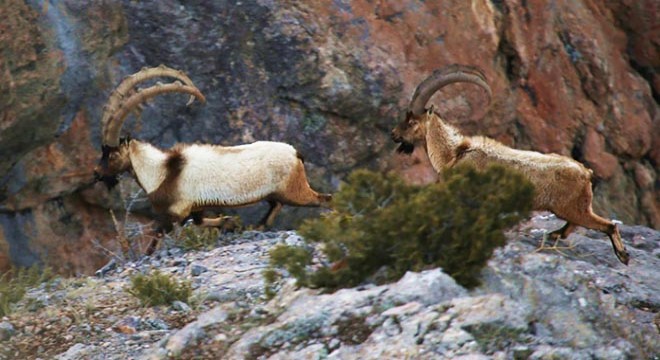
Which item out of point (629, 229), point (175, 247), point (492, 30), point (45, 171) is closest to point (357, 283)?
point (175, 247)

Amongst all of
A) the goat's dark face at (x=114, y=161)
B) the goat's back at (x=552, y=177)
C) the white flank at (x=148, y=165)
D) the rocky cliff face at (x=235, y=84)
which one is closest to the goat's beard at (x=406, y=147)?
the goat's back at (x=552, y=177)

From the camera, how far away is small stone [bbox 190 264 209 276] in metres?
9.43

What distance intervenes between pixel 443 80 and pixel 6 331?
13.1 feet

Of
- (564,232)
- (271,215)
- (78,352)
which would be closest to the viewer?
(78,352)

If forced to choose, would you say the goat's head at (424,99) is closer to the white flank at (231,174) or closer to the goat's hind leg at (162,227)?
the white flank at (231,174)

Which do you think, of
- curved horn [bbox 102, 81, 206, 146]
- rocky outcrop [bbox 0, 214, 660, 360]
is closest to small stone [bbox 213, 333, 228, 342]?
rocky outcrop [bbox 0, 214, 660, 360]

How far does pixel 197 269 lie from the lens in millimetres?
9461

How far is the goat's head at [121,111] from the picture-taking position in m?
10.7

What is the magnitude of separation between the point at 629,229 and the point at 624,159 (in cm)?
475

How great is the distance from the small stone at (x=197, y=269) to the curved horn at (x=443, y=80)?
A: 93.2 inches

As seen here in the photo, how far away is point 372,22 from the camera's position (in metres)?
13.9

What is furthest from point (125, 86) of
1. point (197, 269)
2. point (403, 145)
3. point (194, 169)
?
point (403, 145)

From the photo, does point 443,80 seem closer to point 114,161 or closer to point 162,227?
point 162,227

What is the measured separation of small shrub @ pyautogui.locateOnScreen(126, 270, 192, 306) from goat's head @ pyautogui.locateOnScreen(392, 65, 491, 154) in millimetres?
2796
